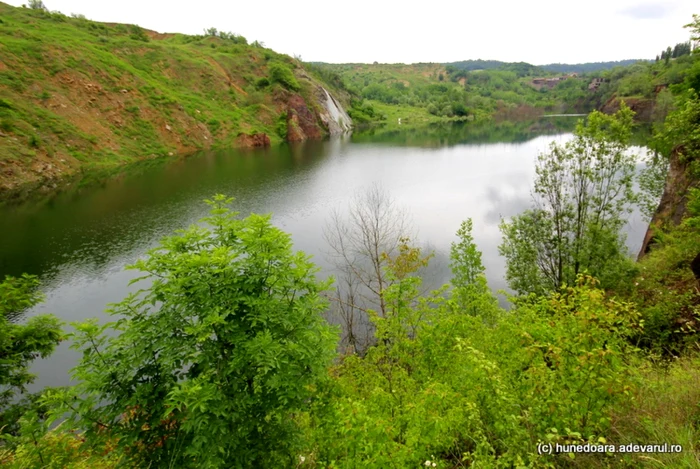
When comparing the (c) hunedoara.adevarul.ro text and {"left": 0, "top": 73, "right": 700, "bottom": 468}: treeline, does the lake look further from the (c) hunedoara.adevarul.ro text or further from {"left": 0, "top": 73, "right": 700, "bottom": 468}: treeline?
the (c) hunedoara.adevarul.ro text

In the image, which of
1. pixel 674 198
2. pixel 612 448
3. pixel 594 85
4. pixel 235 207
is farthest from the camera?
pixel 594 85

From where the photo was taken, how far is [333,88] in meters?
123

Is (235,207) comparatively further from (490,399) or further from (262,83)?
(262,83)

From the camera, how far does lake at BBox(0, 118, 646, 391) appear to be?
20578mm

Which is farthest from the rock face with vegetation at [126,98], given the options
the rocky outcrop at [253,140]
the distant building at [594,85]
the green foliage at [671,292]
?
the distant building at [594,85]

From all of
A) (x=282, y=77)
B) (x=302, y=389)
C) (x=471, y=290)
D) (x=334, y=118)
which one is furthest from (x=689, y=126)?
(x=334, y=118)

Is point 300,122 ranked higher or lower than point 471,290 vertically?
higher

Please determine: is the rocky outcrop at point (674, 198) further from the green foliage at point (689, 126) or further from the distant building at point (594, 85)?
the distant building at point (594, 85)

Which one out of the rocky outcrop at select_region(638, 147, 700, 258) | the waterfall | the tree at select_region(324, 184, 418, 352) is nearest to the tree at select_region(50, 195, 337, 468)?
the tree at select_region(324, 184, 418, 352)

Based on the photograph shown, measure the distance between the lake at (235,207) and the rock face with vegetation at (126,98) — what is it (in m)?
6.84

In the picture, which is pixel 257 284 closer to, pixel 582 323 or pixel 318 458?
pixel 318 458

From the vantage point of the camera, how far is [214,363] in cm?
569

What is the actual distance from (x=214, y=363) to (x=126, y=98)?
225 ft

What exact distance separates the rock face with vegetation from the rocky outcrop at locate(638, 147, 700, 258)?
50625mm
